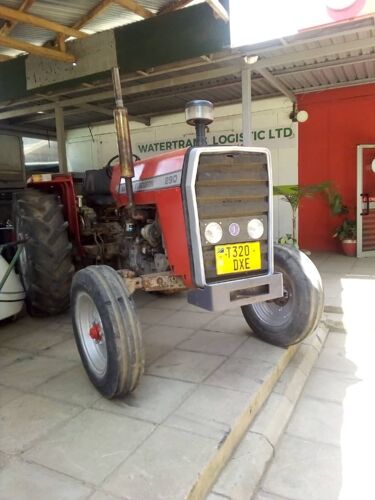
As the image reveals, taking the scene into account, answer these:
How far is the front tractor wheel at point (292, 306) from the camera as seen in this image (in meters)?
2.82

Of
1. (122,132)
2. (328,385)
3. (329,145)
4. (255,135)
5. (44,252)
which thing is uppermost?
(255,135)

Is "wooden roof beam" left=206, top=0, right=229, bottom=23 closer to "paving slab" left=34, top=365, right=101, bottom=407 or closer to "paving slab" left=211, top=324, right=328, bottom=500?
"paving slab" left=211, top=324, right=328, bottom=500

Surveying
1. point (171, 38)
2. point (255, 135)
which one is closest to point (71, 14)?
point (171, 38)

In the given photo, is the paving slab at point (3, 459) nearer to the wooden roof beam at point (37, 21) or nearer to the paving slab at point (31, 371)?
the paving slab at point (31, 371)

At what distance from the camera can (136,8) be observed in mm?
3867

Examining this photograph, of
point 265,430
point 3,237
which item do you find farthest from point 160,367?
point 3,237

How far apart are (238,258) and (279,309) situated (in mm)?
787

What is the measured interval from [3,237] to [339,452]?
4769 millimetres

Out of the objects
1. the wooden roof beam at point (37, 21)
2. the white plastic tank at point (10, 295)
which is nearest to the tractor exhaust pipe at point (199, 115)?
the wooden roof beam at point (37, 21)

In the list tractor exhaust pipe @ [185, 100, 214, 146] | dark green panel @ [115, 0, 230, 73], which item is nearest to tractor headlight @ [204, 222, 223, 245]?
tractor exhaust pipe @ [185, 100, 214, 146]

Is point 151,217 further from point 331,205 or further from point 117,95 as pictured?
point 331,205

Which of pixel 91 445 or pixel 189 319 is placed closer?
pixel 91 445

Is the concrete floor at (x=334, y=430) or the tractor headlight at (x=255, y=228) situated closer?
the concrete floor at (x=334, y=430)

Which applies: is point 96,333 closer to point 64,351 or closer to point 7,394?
point 7,394
